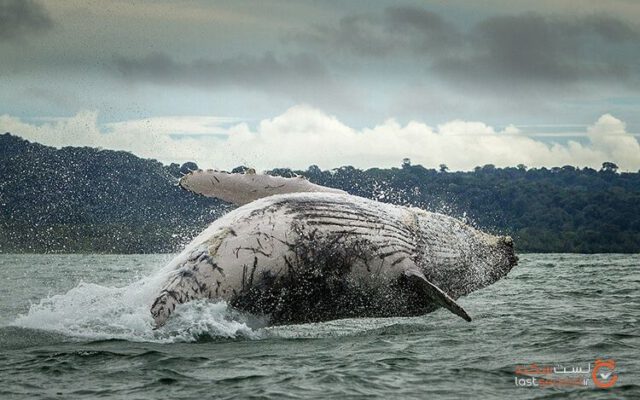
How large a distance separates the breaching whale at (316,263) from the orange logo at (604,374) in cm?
186

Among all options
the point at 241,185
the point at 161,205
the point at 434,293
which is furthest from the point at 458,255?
the point at 161,205

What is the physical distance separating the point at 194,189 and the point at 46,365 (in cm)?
499

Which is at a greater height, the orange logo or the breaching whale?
the breaching whale

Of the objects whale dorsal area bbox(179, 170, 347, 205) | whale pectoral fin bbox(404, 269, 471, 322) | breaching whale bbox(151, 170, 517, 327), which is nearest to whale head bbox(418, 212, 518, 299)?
breaching whale bbox(151, 170, 517, 327)

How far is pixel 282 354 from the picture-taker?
38.5 feet

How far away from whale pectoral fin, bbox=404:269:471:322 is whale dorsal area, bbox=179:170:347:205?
2.29 m

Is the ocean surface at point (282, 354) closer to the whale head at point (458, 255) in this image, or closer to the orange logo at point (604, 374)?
the orange logo at point (604, 374)

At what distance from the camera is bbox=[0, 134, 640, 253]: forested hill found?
11875cm

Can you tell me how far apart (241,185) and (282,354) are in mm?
3789

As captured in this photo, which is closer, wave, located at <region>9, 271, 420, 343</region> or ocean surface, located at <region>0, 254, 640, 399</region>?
ocean surface, located at <region>0, 254, 640, 399</region>

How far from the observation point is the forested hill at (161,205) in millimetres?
118750

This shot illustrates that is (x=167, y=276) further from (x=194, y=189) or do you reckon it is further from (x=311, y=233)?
(x=194, y=189)

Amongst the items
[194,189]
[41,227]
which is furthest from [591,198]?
[194,189]

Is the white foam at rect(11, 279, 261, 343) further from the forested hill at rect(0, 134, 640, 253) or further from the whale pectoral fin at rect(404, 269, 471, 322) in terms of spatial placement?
the forested hill at rect(0, 134, 640, 253)
